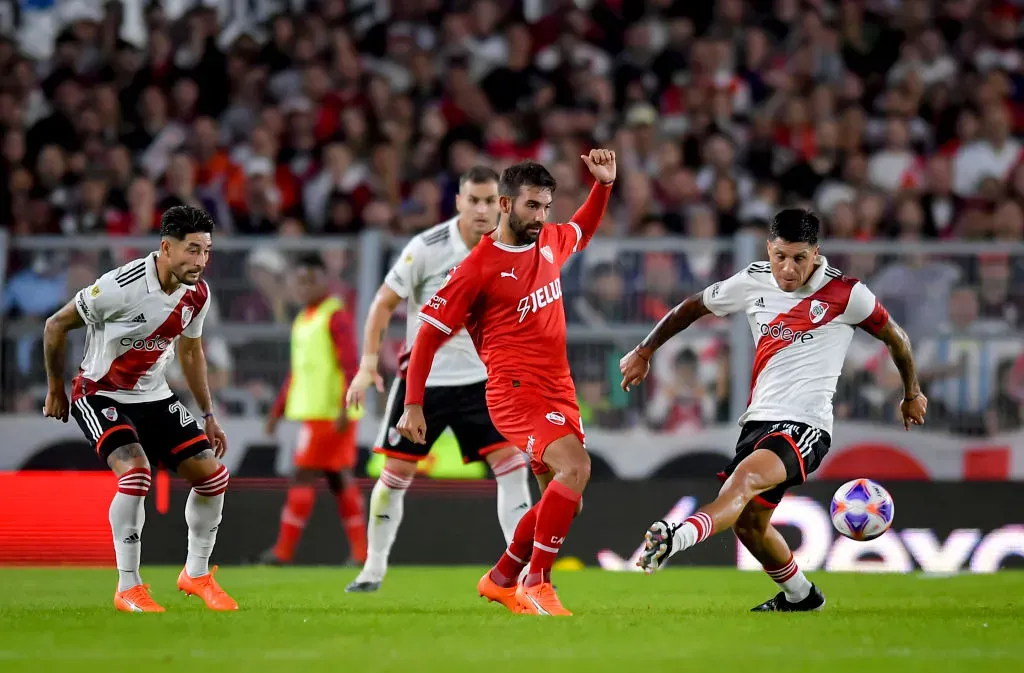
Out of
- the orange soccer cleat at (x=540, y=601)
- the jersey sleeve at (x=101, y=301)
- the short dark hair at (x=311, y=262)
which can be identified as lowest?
the orange soccer cleat at (x=540, y=601)

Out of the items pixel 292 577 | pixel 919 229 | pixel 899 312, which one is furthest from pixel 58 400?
pixel 919 229

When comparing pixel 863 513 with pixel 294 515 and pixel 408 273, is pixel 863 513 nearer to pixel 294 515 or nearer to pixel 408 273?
pixel 408 273

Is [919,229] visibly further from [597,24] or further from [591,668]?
[591,668]

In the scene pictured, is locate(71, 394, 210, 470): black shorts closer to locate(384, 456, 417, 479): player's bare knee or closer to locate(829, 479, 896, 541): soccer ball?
locate(384, 456, 417, 479): player's bare knee

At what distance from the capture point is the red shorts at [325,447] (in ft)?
36.8

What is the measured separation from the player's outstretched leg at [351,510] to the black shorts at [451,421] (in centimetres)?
242

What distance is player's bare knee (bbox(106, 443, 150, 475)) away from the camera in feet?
23.8

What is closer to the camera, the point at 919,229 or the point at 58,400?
the point at 58,400

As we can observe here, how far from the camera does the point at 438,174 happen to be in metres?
14.5

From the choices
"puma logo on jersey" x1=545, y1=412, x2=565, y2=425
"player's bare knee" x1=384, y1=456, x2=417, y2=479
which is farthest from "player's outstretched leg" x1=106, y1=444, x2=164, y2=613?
"puma logo on jersey" x1=545, y1=412, x2=565, y2=425

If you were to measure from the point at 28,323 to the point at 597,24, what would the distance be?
7.25 m

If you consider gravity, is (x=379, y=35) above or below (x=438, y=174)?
above

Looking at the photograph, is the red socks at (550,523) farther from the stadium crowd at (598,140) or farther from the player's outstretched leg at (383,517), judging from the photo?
the stadium crowd at (598,140)

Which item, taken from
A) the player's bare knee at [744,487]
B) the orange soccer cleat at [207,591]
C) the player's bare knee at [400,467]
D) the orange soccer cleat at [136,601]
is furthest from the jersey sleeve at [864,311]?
the orange soccer cleat at [136,601]
